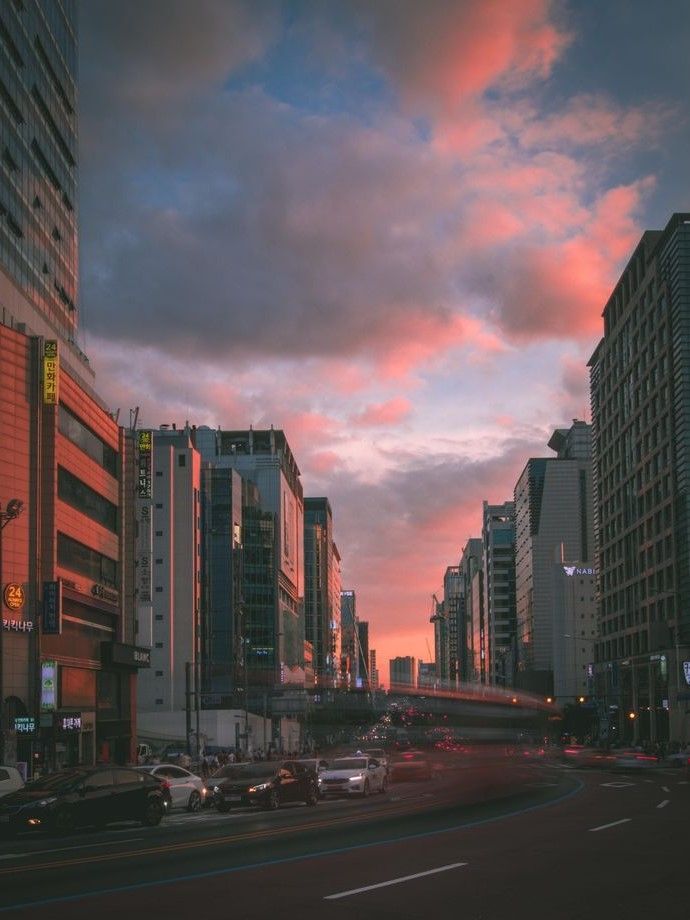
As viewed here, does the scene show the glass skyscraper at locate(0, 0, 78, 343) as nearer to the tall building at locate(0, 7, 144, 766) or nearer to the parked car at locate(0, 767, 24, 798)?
the tall building at locate(0, 7, 144, 766)

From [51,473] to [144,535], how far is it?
3597 centimetres

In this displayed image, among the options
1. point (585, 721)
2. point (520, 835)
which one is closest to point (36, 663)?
point (520, 835)

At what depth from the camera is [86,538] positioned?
6138 cm

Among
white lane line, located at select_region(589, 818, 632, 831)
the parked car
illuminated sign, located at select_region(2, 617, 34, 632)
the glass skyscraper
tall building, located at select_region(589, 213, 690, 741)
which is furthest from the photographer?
tall building, located at select_region(589, 213, 690, 741)

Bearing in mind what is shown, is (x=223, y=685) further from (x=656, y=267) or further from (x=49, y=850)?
(x=49, y=850)

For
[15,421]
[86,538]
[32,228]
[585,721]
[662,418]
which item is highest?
[32,228]

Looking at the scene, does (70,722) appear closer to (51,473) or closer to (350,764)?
(51,473)

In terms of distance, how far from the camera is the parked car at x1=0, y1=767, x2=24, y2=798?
3047 cm

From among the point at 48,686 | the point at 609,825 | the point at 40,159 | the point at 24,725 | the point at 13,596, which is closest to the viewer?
the point at 609,825

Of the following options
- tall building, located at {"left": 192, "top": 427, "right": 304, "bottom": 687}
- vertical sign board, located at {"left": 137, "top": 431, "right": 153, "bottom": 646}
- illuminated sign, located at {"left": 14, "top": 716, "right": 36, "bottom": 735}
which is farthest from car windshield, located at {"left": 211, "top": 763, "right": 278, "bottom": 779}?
tall building, located at {"left": 192, "top": 427, "right": 304, "bottom": 687}

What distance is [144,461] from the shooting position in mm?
72188

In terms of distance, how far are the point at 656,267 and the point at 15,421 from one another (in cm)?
6758

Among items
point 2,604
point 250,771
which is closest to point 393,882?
point 250,771

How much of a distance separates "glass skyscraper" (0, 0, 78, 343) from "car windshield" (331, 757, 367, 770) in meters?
32.1
